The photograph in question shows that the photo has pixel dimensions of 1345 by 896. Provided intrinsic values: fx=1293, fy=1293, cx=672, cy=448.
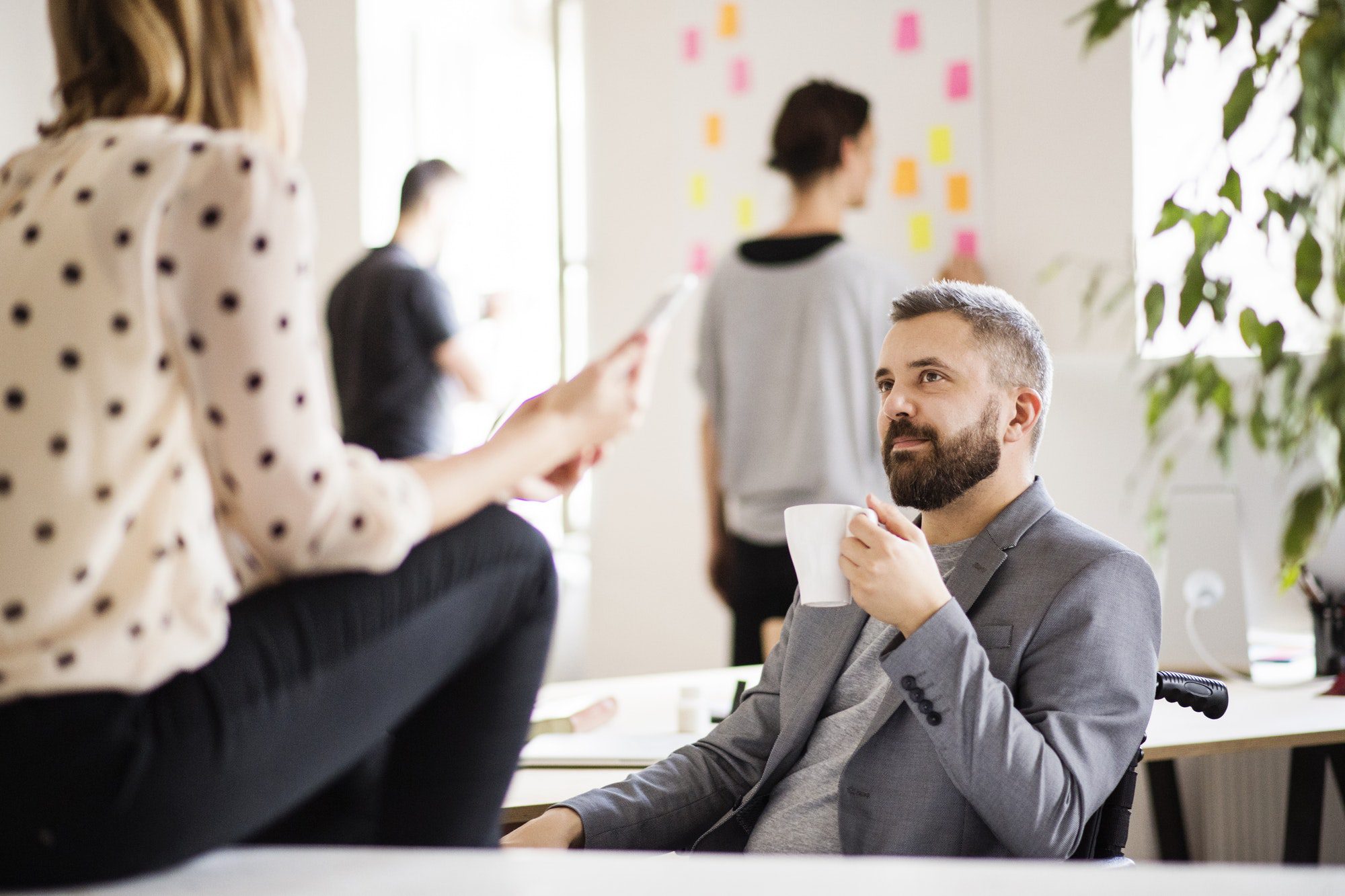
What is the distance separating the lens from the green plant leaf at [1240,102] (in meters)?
1.77

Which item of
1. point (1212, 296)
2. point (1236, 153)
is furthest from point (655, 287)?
point (1212, 296)

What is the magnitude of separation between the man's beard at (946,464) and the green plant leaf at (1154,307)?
0.51 meters

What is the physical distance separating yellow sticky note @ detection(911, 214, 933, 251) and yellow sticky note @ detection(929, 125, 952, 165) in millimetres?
186

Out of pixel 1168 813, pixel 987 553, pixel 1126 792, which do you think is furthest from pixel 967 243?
pixel 1126 792

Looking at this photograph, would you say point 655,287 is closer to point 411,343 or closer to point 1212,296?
point 411,343

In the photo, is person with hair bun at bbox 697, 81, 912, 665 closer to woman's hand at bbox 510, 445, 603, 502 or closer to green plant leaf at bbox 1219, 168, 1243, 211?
green plant leaf at bbox 1219, 168, 1243, 211

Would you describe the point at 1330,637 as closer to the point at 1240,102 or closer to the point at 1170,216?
the point at 1170,216

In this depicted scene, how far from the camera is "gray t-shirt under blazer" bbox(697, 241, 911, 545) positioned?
104 inches

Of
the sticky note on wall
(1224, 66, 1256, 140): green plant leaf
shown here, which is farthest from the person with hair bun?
the sticky note on wall

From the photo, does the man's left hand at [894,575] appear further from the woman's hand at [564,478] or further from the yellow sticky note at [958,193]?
the yellow sticky note at [958,193]

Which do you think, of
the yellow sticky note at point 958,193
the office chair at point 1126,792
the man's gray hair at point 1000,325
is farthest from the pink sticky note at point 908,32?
the office chair at point 1126,792

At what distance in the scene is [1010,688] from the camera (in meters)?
1.40

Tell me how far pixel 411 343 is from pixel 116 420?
8.06 ft

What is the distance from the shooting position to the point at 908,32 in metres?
4.29
